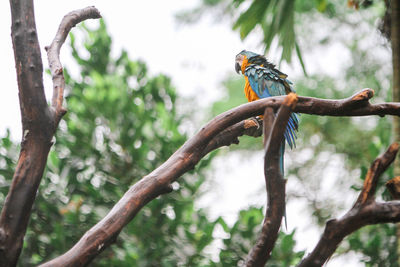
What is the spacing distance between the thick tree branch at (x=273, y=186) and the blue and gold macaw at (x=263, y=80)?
2.18 ft

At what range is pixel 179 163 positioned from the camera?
44.9 inches

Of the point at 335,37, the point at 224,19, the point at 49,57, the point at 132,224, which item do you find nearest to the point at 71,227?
the point at 132,224

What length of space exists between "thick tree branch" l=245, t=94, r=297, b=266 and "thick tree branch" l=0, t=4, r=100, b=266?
51cm

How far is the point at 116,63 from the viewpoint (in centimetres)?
309

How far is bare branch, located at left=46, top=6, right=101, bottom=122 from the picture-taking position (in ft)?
3.81

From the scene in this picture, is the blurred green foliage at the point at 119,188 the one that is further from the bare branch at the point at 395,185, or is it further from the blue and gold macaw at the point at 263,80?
the bare branch at the point at 395,185

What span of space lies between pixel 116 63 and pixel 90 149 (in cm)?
68

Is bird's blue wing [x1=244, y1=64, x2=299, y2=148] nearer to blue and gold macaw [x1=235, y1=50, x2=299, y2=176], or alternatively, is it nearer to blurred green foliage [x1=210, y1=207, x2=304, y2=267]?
blue and gold macaw [x1=235, y1=50, x2=299, y2=176]

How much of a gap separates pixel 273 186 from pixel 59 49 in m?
0.69

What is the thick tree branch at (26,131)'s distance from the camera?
1013mm

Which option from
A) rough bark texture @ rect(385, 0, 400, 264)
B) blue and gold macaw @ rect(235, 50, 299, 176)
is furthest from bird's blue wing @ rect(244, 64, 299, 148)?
rough bark texture @ rect(385, 0, 400, 264)

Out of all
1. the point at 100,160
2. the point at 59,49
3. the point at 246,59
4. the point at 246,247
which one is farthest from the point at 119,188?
the point at 59,49

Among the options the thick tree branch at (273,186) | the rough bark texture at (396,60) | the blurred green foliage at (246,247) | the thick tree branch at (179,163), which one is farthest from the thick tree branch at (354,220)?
the blurred green foliage at (246,247)

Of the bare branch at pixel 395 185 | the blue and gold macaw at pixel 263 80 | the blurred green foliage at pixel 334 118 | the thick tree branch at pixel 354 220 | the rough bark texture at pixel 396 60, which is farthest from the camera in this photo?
the blurred green foliage at pixel 334 118
